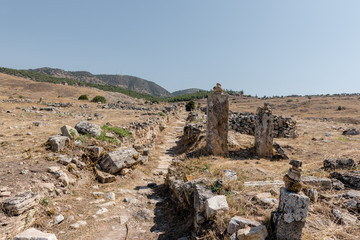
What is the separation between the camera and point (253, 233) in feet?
8.90

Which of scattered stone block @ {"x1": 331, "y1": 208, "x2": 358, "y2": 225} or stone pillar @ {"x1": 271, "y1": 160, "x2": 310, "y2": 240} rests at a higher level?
stone pillar @ {"x1": 271, "y1": 160, "x2": 310, "y2": 240}

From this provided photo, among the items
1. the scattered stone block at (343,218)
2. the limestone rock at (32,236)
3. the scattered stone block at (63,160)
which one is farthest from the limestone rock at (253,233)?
the scattered stone block at (63,160)

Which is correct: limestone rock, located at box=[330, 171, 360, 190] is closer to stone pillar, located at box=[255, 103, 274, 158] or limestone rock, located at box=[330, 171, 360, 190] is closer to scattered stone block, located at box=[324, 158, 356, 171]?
scattered stone block, located at box=[324, 158, 356, 171]

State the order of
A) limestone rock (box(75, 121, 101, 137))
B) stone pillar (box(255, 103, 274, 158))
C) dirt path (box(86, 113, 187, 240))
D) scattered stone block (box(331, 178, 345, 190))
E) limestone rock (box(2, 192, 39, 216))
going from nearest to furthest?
limestone rock (box(2, 192, 39, 216)) < dirt path (box(86, 113, 187, 240)) < scattered stone block (box(331, 178, 345, 190)) < limestone rock (box(75, 121, 101, 137)) < stone pillar (box(255, 103, 274, 158))

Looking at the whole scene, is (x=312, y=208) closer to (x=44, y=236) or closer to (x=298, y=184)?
(x=298, y=184)

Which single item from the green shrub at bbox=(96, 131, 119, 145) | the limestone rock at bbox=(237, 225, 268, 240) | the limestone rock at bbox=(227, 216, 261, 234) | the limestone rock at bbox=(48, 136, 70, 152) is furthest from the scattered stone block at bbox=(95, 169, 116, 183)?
the limestone rock at bbox=(237, 225, 268, 240)

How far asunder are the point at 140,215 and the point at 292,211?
3.35 metres

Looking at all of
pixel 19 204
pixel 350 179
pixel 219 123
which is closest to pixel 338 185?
pixel 350 179

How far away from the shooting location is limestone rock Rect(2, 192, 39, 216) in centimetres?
358

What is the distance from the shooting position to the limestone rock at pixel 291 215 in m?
2.60

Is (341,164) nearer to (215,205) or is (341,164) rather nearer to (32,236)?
(215,205)

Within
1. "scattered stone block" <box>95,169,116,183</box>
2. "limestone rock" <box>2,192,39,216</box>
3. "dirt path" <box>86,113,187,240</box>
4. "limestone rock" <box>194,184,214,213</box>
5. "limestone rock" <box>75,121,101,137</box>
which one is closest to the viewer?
"limestone rock" <box>2,192,39,216</box>

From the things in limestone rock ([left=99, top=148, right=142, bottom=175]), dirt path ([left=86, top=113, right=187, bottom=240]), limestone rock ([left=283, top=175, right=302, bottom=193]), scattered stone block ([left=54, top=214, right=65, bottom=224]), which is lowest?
dirt path ([left=86, top=113, right=187, bottom=240])

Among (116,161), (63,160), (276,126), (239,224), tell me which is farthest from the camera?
(276,126)
